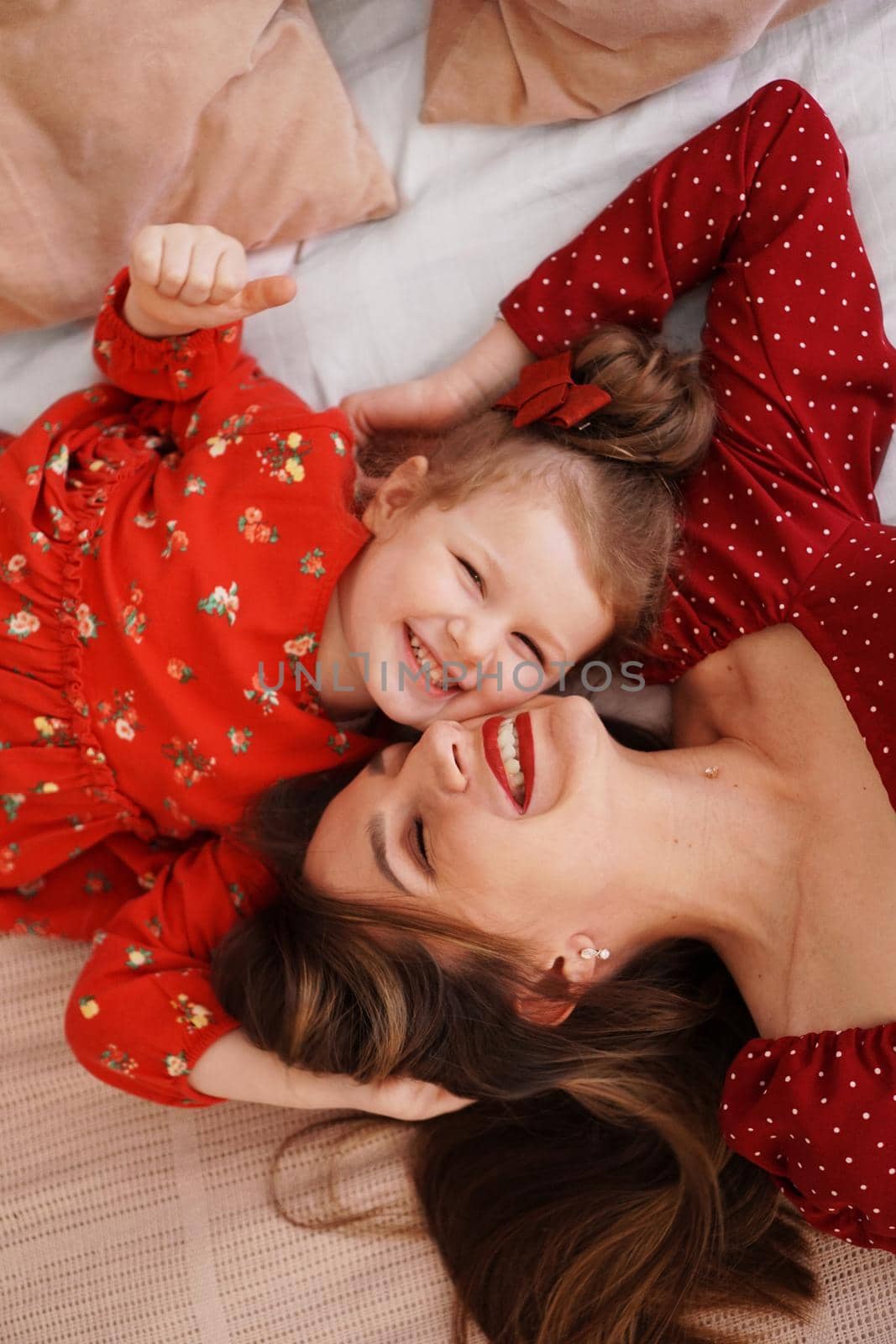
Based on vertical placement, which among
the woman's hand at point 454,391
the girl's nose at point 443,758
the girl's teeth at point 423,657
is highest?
the woman's hand at point 454,391

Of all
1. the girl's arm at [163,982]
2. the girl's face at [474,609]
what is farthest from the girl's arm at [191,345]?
the girl's arm at [163,982]

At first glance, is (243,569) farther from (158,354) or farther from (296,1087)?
A: (296,1087)

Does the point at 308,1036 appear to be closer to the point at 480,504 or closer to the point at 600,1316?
the point at 600,1316

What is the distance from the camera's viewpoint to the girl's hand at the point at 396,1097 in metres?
1.31

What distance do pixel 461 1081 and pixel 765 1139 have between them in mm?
340

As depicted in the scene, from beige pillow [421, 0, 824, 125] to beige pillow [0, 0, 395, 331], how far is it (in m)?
0.15

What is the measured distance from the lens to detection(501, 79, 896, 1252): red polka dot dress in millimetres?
1251

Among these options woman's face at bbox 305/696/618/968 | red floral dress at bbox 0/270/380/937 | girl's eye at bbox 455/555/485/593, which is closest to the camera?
woman's face at bbox 305/696/618/968

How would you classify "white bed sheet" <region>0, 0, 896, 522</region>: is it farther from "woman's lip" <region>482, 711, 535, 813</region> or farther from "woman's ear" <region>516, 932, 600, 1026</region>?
"woman's ear" <region>516, 932, 600, 1026</region>

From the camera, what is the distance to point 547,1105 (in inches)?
57.7

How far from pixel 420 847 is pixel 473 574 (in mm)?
317

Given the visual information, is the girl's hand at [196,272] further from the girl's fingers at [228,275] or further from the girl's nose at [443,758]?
the girl's nose at [443,758]

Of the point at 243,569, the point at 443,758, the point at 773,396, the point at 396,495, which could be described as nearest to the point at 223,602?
the point at 243,569

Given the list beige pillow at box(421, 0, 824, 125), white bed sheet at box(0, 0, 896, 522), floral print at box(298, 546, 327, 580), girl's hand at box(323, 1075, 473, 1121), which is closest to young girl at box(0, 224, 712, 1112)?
floral print at box(298, 546, 327, 580)
